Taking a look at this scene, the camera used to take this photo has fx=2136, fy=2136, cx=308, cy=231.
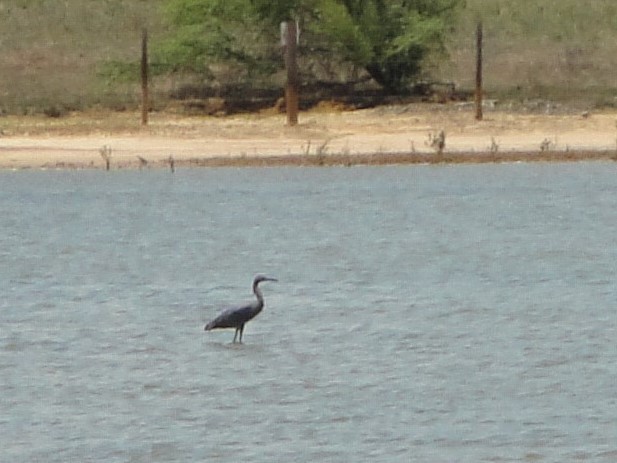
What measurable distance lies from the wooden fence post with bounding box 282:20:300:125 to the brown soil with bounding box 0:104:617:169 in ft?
0.67

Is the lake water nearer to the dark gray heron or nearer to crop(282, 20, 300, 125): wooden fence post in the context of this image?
the dark gray heron

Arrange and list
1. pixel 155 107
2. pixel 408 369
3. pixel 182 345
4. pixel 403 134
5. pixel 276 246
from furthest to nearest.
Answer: pixel 155 107 < pixel 403 134 < pixel 276 246 < pixel 182 345 < pixel 408 369

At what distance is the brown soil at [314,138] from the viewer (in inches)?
987

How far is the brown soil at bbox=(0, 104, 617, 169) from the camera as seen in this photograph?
2508 cm

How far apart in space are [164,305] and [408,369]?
3.39m

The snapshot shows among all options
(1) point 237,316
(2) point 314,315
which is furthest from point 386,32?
(1) point 237,316

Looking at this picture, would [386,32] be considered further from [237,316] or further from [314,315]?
[237,316]

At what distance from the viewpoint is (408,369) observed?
12.7 meters

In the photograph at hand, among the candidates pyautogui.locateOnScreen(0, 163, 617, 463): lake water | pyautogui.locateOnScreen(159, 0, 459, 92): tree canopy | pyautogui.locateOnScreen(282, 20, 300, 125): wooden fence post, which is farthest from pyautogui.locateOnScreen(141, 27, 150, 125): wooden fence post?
pyautogui.locateOnScreen(0, 163, 617, 463): lake water

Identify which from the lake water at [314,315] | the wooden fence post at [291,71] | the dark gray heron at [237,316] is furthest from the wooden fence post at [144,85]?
the dark gray heron at [237,316]

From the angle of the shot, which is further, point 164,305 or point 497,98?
point 497,98

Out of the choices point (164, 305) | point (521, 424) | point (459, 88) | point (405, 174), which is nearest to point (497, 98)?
point (459, 88)

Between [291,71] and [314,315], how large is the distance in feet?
38.7

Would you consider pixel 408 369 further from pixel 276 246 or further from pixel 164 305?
pixel 276 246
